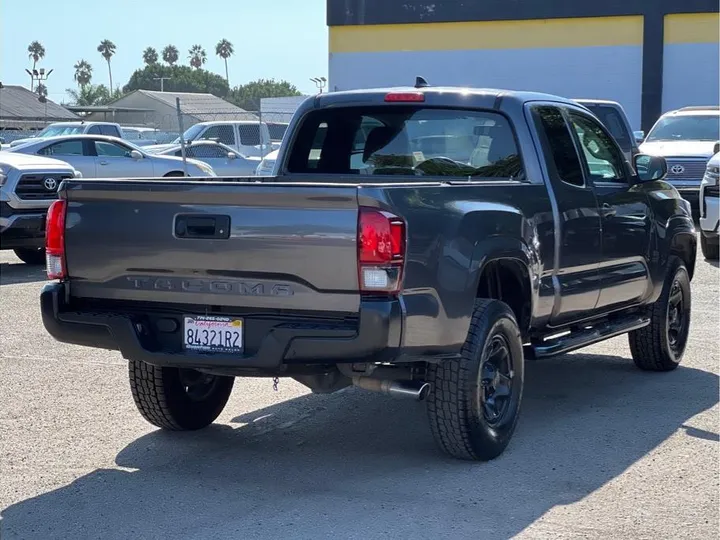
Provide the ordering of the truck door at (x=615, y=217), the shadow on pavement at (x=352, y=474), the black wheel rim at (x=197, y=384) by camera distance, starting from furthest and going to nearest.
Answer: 1. the truck door at (x=615, y=217)
2. the black wheel rim at (x=197, y=384)
3. the shadow on pavement at (x=352, y=474)

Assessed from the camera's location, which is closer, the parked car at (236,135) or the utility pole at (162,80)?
the parked car at (236,135)

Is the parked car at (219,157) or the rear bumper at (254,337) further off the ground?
the rear bumper at (254,337)

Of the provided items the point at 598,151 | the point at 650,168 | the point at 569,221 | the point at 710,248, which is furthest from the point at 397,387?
the point at 710,248

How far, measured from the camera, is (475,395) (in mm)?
5859

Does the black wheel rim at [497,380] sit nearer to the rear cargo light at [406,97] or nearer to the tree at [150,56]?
the rear cargo light at [406,97]

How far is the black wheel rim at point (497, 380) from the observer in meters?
6.16

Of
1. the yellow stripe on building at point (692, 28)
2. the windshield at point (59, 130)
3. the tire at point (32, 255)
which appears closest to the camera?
the tire at point (32, 255)

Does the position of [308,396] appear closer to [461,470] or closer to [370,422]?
[370,422]

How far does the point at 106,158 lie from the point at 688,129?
11.1 m

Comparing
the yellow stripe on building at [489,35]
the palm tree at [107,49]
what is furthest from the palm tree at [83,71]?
the yellow stripe on building at [489,35]

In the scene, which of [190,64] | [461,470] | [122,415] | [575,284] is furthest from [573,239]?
→ [190,64]

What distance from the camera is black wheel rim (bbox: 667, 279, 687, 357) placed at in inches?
345

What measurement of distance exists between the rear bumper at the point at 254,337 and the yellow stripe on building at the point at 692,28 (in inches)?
1283

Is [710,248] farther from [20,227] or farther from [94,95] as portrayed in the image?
[94,95]
